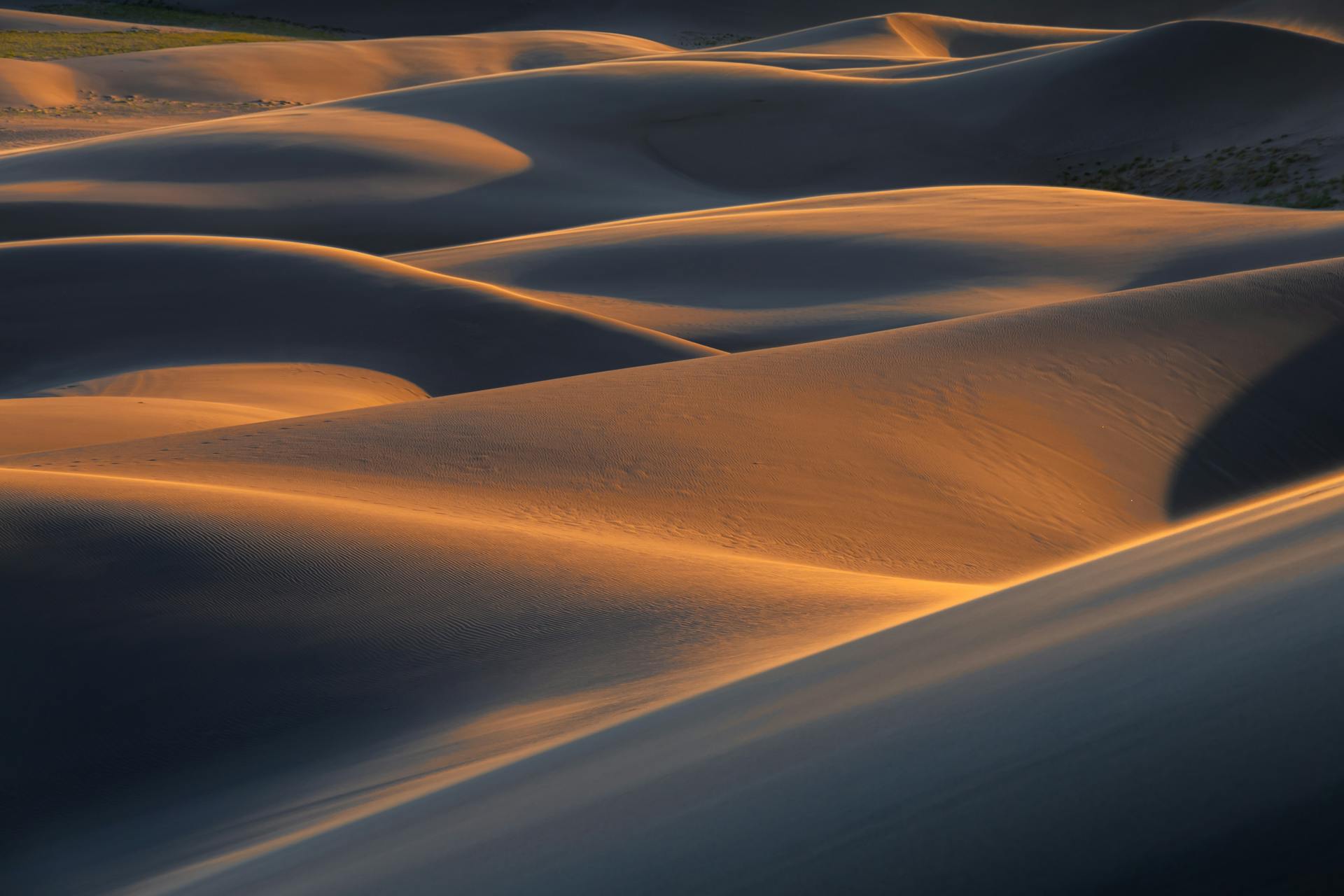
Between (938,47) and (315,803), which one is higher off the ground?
(938,47)

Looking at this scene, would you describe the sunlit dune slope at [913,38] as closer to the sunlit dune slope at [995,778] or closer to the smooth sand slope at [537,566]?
the smooth sand slope at [537,566]

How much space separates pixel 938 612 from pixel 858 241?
8.64 m

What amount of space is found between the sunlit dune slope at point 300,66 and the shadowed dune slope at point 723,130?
772cm

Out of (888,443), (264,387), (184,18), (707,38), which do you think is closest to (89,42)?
(184,18)

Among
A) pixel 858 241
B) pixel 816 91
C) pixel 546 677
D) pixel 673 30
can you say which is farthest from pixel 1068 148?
pixel 673 30

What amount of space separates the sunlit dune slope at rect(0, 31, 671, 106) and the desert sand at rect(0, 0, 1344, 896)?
13259mm

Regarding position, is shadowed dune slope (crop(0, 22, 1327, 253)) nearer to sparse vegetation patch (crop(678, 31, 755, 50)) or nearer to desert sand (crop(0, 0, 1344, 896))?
desert sand (crop(0, 0, 1344, 896))

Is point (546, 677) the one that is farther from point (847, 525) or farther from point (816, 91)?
point (816, 91)

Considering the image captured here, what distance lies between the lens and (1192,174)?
18.8m

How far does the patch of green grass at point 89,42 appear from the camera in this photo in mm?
31062

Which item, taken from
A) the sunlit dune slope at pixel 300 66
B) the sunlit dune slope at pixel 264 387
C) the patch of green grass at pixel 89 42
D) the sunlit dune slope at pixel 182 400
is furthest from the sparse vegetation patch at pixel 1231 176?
the patch of green grass at pixel 89 42

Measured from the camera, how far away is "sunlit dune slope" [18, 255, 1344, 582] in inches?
175

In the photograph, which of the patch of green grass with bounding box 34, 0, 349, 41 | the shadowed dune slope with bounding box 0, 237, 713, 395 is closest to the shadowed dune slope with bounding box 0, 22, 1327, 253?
the shadowed dune slope with bounding box 0, 237, 713, 395

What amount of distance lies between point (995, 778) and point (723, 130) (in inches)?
774
